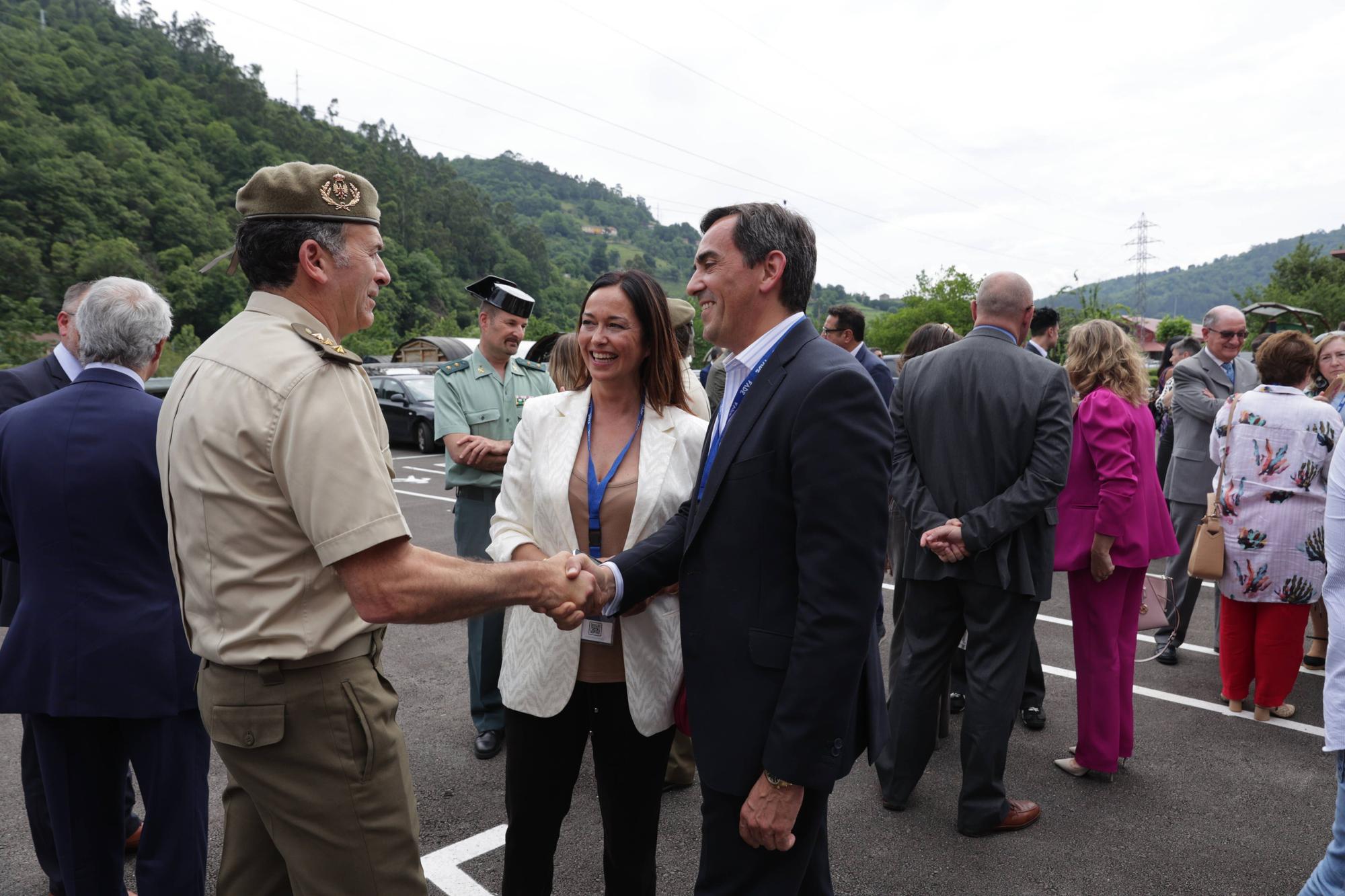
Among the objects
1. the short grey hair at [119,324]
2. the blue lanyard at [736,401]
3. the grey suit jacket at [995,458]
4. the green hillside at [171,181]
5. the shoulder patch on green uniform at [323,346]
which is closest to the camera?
the shoulder patch on green uniform at [323,346]

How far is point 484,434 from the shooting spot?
14.6 feet

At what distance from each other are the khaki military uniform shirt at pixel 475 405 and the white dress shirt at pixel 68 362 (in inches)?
60.6

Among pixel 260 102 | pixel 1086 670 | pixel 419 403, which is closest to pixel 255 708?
pixel 1086 670

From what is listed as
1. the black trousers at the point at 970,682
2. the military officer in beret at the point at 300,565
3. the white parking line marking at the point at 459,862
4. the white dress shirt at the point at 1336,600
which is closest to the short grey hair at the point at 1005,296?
the black trousers at the point at 970,682

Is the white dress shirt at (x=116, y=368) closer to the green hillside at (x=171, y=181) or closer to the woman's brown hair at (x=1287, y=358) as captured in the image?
the woman's brown hair at (x=1287, y=358)

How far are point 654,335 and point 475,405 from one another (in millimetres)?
2020

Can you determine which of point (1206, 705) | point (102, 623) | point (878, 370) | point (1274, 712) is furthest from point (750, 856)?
point (878, 370)

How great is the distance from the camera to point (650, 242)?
532ft

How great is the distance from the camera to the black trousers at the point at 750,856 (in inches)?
74.9

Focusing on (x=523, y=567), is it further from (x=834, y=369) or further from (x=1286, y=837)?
(x=1286, y=837)

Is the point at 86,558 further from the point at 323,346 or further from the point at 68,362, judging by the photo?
the point at 68,362

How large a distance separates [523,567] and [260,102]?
307 feet

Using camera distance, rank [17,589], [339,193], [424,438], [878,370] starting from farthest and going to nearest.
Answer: [424,438], [878,370], [17,589], [339,193]

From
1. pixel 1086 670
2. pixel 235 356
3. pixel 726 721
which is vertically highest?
pixel 235 356
